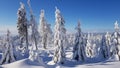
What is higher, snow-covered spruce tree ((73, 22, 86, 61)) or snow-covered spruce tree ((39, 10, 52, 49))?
snow-covered spruce tree ((39, 10, 52, 49))

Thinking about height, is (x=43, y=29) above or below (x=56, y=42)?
above

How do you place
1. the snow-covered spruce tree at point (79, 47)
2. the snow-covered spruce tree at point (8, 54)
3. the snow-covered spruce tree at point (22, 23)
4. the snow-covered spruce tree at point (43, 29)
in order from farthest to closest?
the snow-covered spruce tree at point (43, 29)
the snow-covered spruce tree at point (22, 23)
the snow-covered spruce tree at point (79, 47)
the snow-covered spruce tree at point (8, 54)

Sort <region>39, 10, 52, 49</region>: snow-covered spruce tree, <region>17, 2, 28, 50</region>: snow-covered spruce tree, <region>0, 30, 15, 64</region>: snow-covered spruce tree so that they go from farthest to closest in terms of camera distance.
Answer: <region>39, 10, 52, 49</region>: snow-covered spruce tree → <region>17, 2, 28, 50</region>: snow-covered spruce tree → <region>0, 30, 15, 64</region>: snow-covered spruce tree

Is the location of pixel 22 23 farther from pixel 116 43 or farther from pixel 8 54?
pixel 116 43

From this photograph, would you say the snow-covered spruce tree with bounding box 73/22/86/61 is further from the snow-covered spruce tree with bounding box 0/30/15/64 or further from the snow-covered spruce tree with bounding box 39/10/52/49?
the snow-covered spruce tree with bounding box 39/10/52/49

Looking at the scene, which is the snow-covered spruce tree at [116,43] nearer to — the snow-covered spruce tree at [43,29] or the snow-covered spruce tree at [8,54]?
the snow-covered spruce tree at [8,54]

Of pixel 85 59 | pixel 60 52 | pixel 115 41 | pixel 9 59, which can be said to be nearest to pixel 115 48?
pixel 115 41

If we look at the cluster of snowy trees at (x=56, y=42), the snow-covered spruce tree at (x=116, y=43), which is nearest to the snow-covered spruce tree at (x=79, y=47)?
the cluster of snowy trees at (x=56, y=42)

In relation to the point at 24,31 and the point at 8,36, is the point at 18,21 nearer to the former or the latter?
the point at 24,31

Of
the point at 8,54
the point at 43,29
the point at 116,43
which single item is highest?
the point at 43,29

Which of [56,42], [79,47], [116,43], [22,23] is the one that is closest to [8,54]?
[56,42]

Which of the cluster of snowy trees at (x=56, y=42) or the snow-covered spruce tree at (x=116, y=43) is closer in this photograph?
the cluster of snowy trees at (x=56, y=42)

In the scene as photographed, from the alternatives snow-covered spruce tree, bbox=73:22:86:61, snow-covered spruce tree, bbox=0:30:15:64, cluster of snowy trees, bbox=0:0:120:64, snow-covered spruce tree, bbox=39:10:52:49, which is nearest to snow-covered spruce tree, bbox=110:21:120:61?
cluster of snowy trees, bbox=0:0:120:64

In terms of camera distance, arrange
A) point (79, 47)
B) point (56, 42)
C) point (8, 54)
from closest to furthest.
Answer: point (8, 54) → point (56, 42) → point (79, 47)
